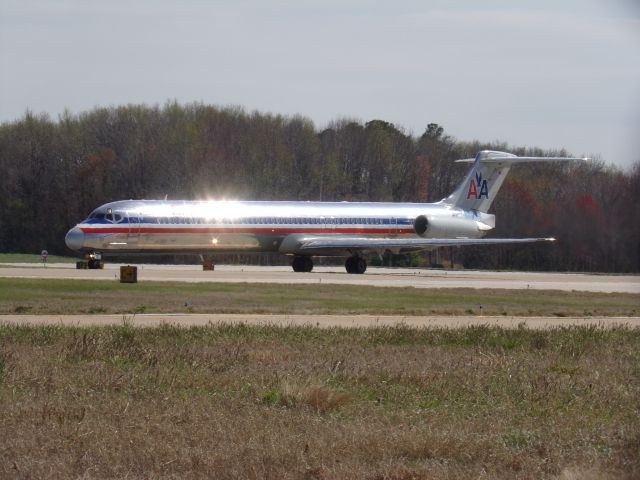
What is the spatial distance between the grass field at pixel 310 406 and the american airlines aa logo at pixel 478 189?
43.5 m

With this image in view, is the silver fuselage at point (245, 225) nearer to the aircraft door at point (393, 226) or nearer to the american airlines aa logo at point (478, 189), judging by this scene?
the aircraft door at point (393, 226)

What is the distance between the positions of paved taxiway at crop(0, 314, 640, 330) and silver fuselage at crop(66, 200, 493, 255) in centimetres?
2532

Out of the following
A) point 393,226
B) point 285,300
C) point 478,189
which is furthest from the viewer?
point 478,189

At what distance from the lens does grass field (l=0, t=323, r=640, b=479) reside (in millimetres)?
11023

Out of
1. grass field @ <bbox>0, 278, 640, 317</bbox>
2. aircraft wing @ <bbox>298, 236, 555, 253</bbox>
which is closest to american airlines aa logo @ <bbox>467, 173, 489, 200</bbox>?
aircraft wing @ <bbox>298, 236, 555, 253</bbox>

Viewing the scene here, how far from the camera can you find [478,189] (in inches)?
2554

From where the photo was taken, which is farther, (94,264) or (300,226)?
(300,226)

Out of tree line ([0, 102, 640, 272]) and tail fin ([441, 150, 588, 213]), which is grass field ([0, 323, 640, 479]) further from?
tree line ([0, 102, 640, 272])

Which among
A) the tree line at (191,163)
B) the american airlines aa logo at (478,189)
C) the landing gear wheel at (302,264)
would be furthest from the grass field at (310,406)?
the tree line at (191,163)

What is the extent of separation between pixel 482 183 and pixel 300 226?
12409 millimetres

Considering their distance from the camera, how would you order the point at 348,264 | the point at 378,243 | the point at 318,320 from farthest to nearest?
1. the point at 348,264
2. the point at 378,243
3. the point at 318,320

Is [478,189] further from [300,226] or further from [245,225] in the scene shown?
[245,225]

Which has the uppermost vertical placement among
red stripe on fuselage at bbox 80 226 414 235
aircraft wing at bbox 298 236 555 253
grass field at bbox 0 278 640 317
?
red stripe on fuselage at bbox 80 226 414 235

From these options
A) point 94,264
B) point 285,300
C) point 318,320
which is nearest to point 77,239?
point 94,264
